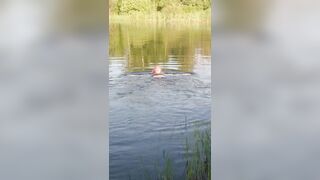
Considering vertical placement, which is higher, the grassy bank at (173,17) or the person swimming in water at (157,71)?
the grassy bank at (173,17)

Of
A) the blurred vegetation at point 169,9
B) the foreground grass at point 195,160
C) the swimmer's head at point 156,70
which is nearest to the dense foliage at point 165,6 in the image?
the blurred vegetation at point 169,9

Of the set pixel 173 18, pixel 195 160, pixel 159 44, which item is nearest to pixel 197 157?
pixel 195 160

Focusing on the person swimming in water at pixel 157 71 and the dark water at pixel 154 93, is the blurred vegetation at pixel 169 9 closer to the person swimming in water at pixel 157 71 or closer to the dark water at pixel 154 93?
the dark water at pixel 154 93

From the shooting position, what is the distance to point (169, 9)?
2635 mm

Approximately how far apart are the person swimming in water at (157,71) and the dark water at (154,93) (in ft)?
0.08

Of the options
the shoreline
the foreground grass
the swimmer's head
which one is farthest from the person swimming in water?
the foreground grass

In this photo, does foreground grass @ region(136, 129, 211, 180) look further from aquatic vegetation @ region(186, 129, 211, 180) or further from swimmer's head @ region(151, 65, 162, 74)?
swimmer's head @ region(151, 65, 162, 74)

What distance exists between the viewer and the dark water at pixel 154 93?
2.57 meters

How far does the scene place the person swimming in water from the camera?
8.53ft

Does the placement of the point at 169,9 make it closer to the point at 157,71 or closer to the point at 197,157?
the point at 157,71

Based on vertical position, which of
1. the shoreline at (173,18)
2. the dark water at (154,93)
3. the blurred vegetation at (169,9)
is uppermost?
the blurred vegetation at (169,9)

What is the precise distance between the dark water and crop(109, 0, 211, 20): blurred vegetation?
60 millimetres
